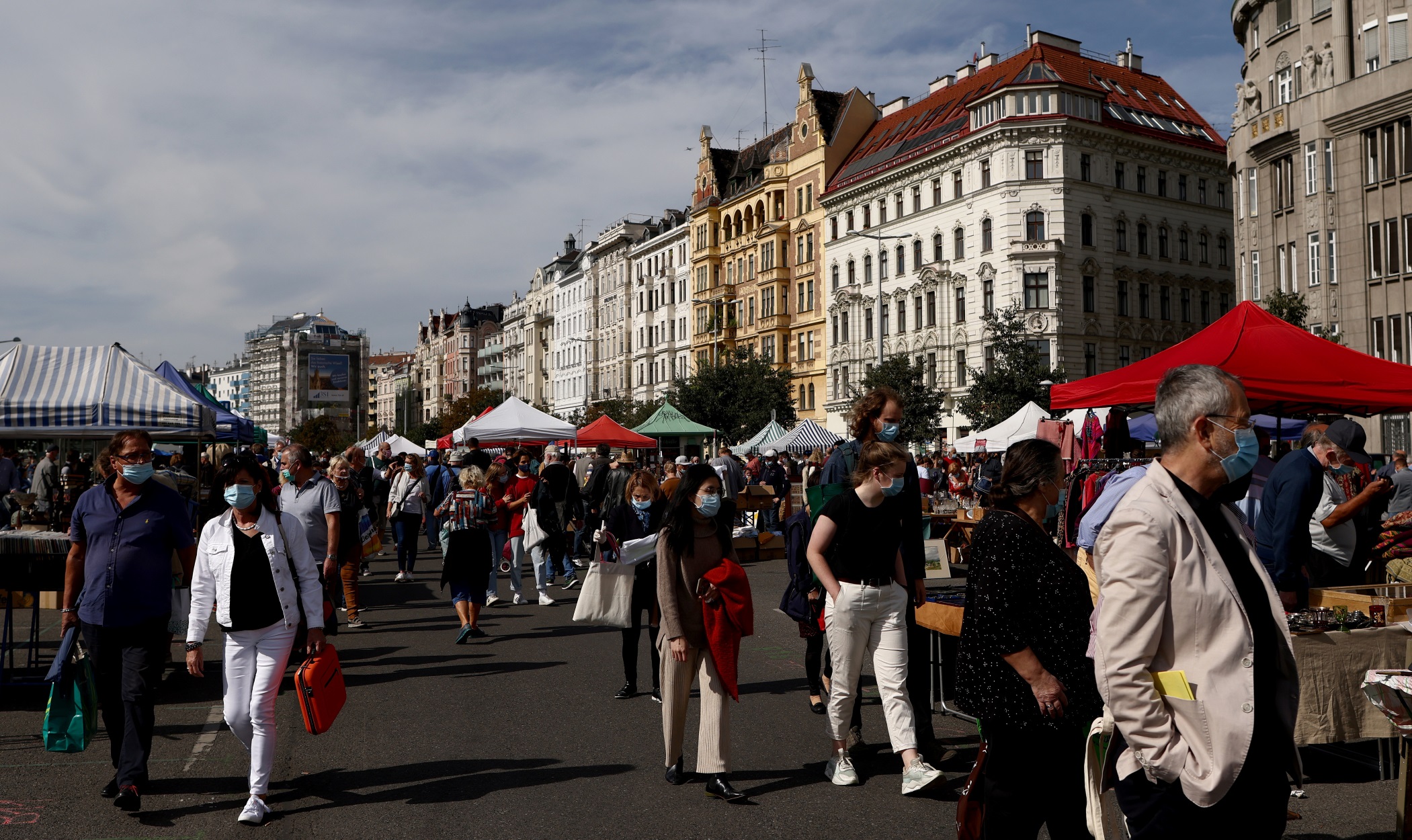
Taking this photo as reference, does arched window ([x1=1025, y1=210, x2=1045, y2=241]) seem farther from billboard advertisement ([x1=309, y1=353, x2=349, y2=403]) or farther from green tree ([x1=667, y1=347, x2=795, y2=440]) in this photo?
billboard advertisement ([x1=309, y1=353, x2=349, y2=403])

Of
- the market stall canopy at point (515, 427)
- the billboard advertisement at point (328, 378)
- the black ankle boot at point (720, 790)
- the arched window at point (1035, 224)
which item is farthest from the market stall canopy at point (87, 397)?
the billboard advertisement at point (328, 378)

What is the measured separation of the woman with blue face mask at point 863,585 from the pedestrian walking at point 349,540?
7.65 meters

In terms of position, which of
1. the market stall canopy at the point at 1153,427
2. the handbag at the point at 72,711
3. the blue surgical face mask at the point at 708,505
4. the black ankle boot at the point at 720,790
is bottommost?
the black ankle boot at the point at 720,790

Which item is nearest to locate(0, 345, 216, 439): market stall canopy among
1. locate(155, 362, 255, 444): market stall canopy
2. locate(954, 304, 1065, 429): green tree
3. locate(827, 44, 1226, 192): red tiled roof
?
locate(155, 362, 255, 444): market stall canopy

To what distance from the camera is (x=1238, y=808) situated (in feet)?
9.92

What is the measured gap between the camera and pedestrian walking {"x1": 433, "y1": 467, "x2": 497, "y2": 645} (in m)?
11.6

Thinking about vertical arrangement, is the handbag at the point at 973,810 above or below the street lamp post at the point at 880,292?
below

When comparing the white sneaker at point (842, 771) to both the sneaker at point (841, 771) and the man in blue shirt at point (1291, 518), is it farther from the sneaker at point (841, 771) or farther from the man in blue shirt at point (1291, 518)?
the man in blue shirt at point (1291, 518)

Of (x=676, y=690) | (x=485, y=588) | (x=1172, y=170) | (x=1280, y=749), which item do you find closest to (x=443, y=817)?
(x=676, y=690)

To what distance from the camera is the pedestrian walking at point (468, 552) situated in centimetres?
1160

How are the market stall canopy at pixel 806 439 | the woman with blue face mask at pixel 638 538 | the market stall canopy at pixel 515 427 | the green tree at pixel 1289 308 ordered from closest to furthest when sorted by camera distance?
the woman with blue face mask at pixel 638 538 → the market stall canopy at pixel 515 427 → the green tree at pixel 1289 308 → the market stall canopy at pixel 806 439

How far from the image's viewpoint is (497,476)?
13414 millimetres

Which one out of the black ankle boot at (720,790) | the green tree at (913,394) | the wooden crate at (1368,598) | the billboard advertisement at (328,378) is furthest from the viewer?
the billboard advertisement at (328,378)

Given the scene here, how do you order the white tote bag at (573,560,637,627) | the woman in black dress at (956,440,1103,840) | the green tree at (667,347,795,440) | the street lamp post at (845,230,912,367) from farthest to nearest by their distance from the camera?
1. the green tree at (667,347,795,440)
2. the street lamp post at (845,230,912,367)
3. the white tote bag at (573,560,637,627)
4. the woman in black dress at (956,440,1103,840)
